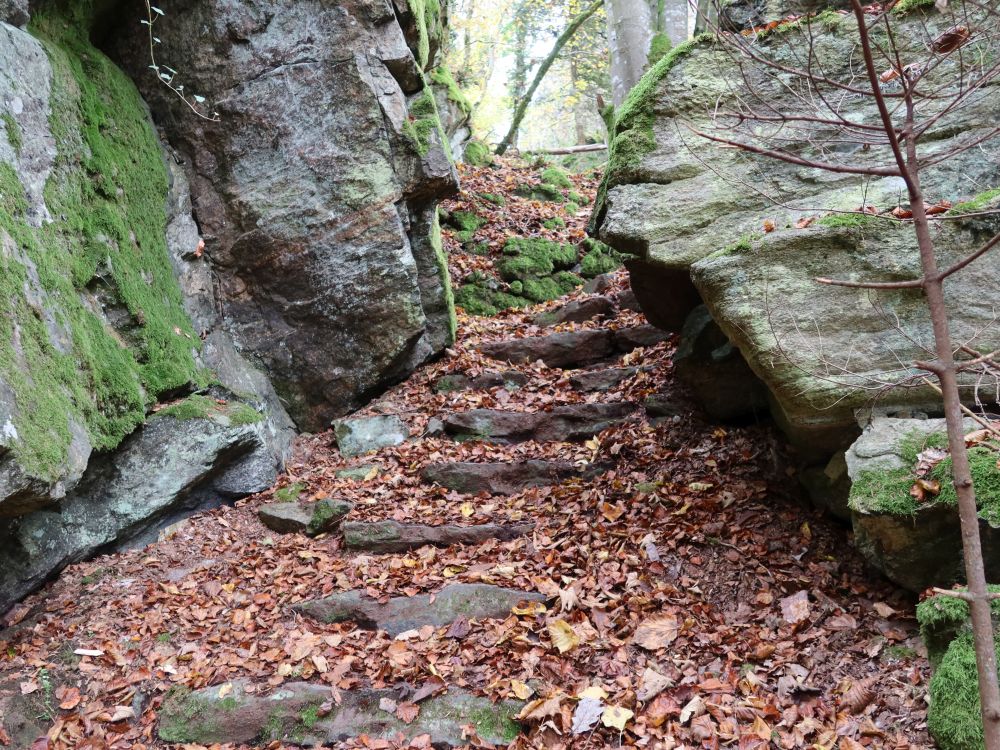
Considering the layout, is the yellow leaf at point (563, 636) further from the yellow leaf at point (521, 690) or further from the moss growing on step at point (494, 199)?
the moss growing on step at point (494, 199)

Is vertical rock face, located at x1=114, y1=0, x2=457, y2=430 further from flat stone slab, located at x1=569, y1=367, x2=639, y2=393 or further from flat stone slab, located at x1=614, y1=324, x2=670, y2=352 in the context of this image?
flat stone slab, located at x1=614, y1=324, x2=670, y2=352

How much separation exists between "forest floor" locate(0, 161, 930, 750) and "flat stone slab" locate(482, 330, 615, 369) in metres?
1.83

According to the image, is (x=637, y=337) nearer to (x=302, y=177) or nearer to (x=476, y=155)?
(x=302, y=177)

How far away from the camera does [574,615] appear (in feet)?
14.4

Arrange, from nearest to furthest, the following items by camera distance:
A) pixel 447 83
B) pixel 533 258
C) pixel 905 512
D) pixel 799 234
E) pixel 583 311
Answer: pixel 905 512
pixel 799 234
pixel 583 311
pixel 533 258
pixel 447 83

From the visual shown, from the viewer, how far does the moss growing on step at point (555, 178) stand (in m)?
14.1

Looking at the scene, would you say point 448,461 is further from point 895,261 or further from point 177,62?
point 177,62

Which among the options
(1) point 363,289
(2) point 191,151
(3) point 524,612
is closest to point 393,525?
(3) point 524,612

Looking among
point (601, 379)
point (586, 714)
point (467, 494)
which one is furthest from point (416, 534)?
point (601, 379)

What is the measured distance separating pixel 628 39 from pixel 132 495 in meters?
10.8

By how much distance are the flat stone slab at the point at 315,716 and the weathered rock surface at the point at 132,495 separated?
1843mm

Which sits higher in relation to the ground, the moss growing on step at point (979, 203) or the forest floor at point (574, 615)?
the moss growing on step at point (979, 203)

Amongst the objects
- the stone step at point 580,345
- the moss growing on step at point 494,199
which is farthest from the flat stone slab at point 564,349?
the moss growing on step at point 494,199

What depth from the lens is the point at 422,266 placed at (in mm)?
8758
